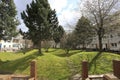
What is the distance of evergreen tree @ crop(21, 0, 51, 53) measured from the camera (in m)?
34.1

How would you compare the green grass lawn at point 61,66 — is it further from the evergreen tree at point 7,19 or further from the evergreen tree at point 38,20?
the evergreen tree at point 7,19

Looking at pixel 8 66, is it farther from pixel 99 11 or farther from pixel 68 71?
pixel 99 11

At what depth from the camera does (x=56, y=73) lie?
26.1 metres

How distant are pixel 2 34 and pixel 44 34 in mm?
8330

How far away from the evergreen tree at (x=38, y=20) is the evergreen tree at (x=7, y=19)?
3.94m

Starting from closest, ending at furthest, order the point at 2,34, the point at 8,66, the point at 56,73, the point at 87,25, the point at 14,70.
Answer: the point at 56,73
the point at 14,70
the point at 8,66
the point at 87,25
the point at 2,34

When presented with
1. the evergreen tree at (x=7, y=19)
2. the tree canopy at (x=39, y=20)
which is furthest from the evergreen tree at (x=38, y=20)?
the evergreen tree at (x=7, y=19)

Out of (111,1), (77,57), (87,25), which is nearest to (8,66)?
(77,57)

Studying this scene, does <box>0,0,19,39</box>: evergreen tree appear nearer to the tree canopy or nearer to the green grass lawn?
the tree canopy

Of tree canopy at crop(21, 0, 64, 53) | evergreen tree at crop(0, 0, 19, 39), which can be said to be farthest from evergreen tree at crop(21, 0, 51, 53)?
evergreen tree at crop(0, 0, 19, 39)

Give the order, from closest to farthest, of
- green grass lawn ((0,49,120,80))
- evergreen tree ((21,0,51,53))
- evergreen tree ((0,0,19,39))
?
green grass lawn ((0,49,120,80)) < evergreen tree ((21,0,51,53)) < evergreen tree ((0,0,19,39))

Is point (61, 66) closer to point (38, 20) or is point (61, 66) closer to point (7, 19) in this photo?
point (38, 20)

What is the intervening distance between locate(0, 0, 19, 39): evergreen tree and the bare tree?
1299 cm

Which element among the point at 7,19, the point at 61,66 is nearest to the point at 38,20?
the point at 7,19
